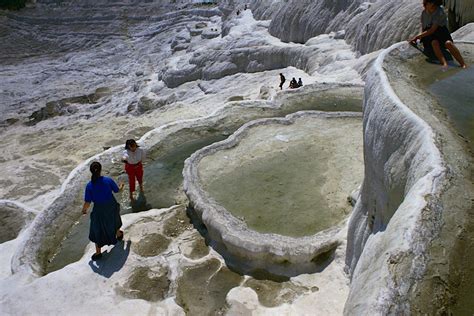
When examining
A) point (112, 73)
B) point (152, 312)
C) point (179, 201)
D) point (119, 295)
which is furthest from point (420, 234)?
point (112, 73)

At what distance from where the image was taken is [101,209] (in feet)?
16.6

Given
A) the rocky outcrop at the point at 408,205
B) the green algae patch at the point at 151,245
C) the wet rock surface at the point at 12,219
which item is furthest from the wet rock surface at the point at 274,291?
the wet rock surface at the point at 12,219

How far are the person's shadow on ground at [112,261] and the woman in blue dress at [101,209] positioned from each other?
86mm

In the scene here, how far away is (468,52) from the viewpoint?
18.0 feet

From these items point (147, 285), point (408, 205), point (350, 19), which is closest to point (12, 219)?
point (147, 285)

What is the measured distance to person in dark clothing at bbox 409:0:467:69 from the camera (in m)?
5.09

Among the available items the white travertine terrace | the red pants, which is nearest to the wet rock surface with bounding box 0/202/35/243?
the red pants

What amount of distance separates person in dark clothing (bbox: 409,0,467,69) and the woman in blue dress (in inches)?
164

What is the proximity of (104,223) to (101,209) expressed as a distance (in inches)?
8.4

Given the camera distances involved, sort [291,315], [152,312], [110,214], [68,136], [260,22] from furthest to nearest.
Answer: [260,22] → [68,136] → [110,214] → [152,312] → [291,315]

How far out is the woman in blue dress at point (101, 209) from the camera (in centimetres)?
491

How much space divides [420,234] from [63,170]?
31.9ft

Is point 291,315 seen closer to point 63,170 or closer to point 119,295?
point 119,295

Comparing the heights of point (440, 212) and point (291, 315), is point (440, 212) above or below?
above
